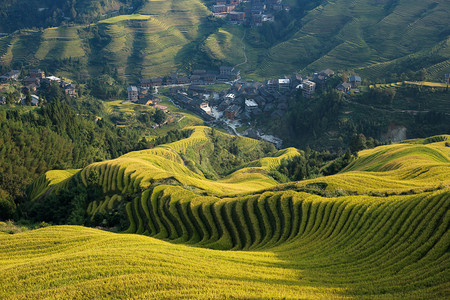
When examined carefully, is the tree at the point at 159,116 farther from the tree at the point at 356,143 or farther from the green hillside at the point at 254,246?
the green hillside at the point at 254,246

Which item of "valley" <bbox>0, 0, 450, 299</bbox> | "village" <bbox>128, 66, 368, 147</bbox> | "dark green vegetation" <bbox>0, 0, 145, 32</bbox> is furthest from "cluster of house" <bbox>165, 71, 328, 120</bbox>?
"dark green vegetation" <bbox>0, 0, 145, 32</bbox>

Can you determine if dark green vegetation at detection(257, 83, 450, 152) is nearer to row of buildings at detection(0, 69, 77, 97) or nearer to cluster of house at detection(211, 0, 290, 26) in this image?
row of buildings at detection(0, 69, 77, 97)

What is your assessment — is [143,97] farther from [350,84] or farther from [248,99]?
[350,84]

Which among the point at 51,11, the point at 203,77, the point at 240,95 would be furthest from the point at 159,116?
the point at 51,11

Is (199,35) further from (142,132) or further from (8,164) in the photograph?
(8,164)

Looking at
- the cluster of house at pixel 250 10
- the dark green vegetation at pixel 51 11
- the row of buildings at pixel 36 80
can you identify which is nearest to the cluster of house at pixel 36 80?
the row of buildings at pixel 36 80

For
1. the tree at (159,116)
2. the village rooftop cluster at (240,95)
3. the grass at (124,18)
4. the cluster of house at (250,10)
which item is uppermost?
the cluster of house at (250,10)

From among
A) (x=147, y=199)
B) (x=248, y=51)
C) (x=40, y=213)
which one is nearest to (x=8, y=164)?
(x=40, y=213)
